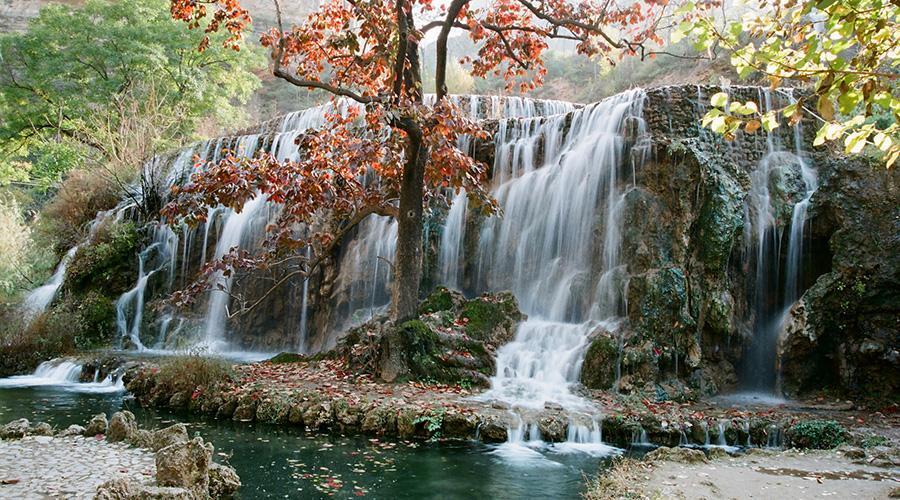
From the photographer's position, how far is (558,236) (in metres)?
12.5

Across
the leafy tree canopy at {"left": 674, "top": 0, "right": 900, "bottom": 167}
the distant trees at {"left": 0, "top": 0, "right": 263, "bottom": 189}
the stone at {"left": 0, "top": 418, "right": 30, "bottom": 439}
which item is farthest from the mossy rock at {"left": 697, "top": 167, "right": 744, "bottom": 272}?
the distant trees at {"left": 0, "top": 0, "right": 263, "bottom": 189}

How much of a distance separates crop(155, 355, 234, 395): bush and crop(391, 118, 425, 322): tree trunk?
2852 mm

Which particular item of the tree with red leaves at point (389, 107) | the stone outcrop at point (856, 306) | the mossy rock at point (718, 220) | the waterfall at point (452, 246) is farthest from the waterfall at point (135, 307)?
the stone outcrop at point (856, 306)

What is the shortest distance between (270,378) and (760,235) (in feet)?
30.1

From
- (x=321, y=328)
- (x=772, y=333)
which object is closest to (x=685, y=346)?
(x=772, y=333)

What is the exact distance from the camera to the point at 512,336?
11047 mm

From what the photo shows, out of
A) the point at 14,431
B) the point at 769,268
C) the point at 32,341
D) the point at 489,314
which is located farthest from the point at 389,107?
the point at 32,341

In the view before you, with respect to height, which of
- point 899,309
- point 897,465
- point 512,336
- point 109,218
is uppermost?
point 109,218

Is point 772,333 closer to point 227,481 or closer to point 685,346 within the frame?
point 685,346

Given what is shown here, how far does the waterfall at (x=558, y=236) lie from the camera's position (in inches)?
416

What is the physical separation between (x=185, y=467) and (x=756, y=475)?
5.15m

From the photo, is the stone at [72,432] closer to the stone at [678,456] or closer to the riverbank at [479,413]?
the riverbank at [479,413]

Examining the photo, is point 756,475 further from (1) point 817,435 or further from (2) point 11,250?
(2) point 11,250

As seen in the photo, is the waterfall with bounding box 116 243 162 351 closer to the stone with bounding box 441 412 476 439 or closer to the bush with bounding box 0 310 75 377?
the bush with bounding box 0 310 75 377
